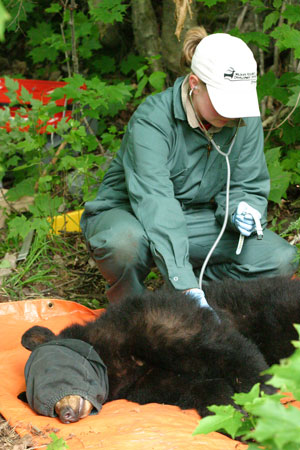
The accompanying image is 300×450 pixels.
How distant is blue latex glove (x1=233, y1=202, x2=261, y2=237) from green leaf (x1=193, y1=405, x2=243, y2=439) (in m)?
2.29

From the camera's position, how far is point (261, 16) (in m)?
6.49

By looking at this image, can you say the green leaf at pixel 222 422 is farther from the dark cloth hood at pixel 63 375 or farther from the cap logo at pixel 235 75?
the cap logo at pixel 235 75

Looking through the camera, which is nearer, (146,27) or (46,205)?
(46,205)

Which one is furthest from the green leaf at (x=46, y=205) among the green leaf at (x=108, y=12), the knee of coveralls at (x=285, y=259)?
the knee of coveralls at (x=285, y=259)

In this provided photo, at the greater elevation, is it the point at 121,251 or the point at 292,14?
the point at 292,14

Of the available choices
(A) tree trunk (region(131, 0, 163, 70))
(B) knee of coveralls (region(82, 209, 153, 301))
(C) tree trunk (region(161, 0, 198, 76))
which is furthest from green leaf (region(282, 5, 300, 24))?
(B) knee of coveralls (region(82, 209, 153, 301))

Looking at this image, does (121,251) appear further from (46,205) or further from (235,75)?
(46,205)

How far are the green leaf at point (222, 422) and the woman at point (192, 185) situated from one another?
1602mm

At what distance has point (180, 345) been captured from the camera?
278 cm

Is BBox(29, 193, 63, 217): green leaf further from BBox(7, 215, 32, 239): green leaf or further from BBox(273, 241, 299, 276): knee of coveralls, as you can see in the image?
BBox(273, 241, 299, 276): knee of coveralls

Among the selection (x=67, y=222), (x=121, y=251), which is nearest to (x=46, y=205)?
(x=67, y=222)

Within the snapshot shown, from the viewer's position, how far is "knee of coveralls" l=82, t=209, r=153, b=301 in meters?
3.73

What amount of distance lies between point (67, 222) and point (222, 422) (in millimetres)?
4059

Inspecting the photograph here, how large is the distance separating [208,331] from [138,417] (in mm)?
575
